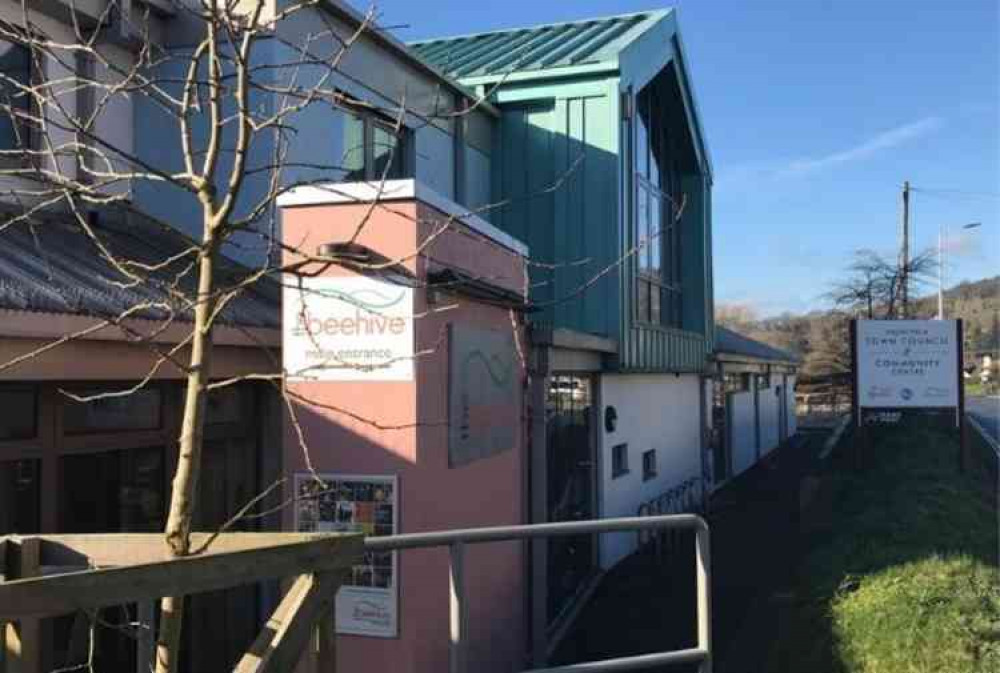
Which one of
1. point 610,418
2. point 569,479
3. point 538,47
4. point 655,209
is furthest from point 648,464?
point 538,47

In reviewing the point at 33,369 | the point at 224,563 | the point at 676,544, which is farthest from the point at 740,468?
the point at 224,563

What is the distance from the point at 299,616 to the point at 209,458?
4.00 m

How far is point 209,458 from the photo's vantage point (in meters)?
6.28

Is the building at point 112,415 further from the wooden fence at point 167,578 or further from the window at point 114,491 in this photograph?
the wooden fence at point 167,578

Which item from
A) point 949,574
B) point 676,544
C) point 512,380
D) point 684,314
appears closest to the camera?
point 512,380

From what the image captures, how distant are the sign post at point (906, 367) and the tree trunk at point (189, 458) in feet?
52.2

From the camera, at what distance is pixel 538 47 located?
535 inches

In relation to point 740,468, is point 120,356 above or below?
above

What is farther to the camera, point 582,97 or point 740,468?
point 740,468

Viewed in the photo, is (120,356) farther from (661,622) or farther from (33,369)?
(661,622)

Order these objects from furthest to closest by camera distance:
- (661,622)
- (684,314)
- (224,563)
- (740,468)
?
1. (740,468)
2. (684,314)
3. (661,622)
4. (224,563)

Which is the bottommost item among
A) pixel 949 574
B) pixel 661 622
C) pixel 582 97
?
pixel 661 622

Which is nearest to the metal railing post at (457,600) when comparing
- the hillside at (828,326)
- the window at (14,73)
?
the window at (14,73)

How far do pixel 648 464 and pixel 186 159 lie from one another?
13.1 m
